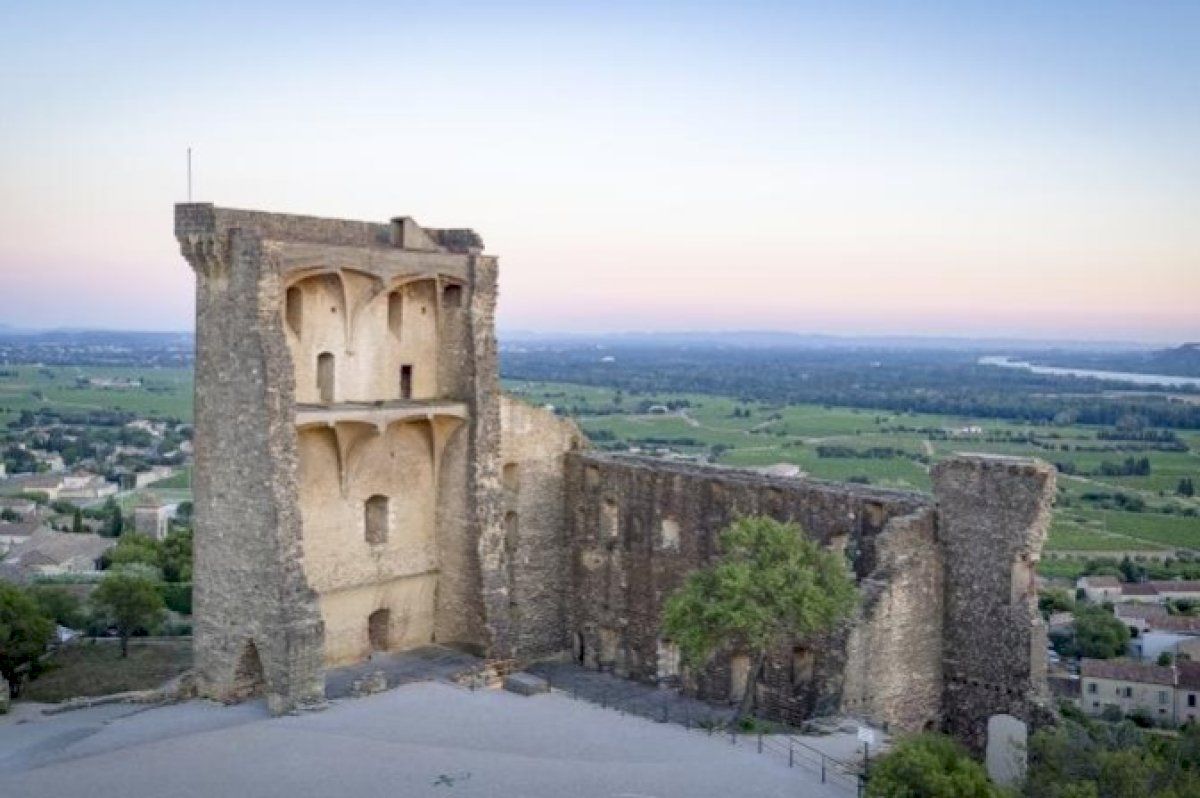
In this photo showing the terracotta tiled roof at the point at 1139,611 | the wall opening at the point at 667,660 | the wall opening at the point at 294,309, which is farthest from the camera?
the terracotta tiled roof at the point at 1139,611

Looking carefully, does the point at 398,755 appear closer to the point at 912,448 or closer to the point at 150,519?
the point at 150,519

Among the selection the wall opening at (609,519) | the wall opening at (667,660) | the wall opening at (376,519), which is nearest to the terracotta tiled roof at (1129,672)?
the wall opening at (667,660)

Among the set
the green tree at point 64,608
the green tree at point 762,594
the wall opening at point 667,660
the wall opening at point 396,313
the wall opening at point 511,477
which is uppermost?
the wall opening at point 396,313

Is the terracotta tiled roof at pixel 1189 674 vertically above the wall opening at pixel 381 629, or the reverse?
the wall opening at pixel 381 629

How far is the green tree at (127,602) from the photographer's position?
133ft

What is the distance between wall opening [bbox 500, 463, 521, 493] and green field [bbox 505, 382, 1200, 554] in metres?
58.0

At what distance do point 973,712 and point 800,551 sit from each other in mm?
5359

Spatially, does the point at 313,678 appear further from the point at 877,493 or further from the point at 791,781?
the point at 877,493

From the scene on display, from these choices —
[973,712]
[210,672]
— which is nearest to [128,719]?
[210,672]

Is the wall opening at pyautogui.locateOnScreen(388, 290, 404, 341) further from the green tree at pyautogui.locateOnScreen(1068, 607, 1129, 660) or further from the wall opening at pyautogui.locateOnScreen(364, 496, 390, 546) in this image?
the green tree at pyautogui.locateOnScreen(1068, 607, 1129, 660)

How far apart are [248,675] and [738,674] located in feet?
35.3

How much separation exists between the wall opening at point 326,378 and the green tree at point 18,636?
43.4ft

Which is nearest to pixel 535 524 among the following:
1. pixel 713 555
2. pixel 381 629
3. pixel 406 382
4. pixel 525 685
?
pixel 381 629

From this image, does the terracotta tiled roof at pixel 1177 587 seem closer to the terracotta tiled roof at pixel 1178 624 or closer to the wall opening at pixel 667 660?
the terracotta tiled roof at pixel 1178 624
